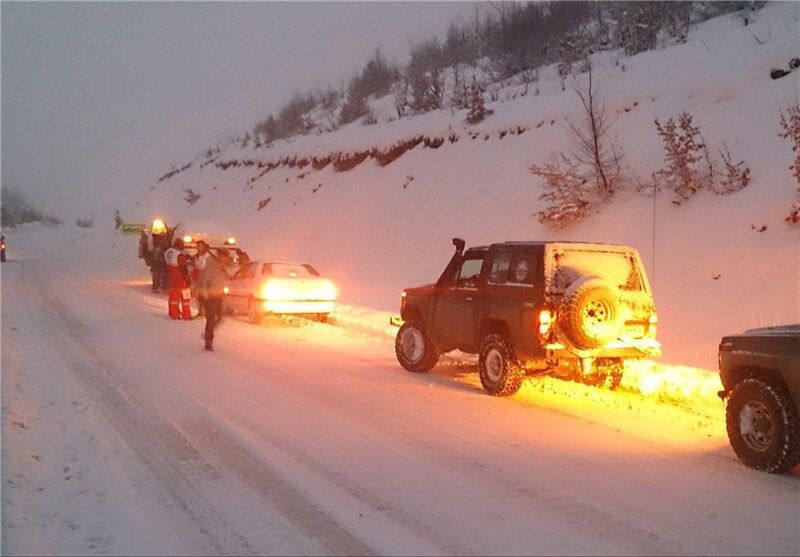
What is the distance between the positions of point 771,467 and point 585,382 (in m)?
3.86

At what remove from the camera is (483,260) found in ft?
32.8

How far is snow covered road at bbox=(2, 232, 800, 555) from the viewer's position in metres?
4.77

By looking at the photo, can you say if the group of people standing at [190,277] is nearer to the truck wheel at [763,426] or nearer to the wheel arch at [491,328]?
the wheel arch at [491,328]

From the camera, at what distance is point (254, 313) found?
16.7 m

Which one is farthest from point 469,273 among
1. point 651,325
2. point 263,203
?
point 263,203

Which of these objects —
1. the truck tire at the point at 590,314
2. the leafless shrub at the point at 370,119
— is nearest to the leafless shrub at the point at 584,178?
the truck tire at the point at 590,314

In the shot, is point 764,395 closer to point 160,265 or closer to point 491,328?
point 491,328

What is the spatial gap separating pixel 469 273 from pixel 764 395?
4725mm

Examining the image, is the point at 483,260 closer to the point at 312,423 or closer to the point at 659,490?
the point at 312,423

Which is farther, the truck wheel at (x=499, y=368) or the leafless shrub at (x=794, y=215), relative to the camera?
the leafless shrub at (x=794, y=215)

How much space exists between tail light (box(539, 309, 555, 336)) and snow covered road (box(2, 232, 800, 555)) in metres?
0.93

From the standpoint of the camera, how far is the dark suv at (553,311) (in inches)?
334

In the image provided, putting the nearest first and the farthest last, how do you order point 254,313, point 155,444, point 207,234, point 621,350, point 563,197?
1. point 155,444
2. point 621,350
3. point 254,313
4. point 563,197
5. point 207,234

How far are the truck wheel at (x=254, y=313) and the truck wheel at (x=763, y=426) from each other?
1164cm
